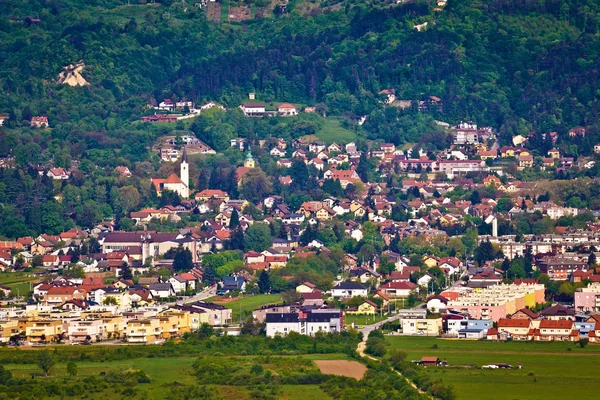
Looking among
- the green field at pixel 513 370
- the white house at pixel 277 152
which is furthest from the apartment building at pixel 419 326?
the white house at pixel 277 152

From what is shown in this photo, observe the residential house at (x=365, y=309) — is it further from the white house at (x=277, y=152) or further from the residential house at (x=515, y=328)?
the white house at (x=277, y=152)

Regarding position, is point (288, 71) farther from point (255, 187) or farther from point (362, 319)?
point (362, 319)

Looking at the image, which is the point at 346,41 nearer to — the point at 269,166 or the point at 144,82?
the point at 144,82

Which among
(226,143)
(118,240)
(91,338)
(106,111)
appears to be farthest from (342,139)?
(91,338)

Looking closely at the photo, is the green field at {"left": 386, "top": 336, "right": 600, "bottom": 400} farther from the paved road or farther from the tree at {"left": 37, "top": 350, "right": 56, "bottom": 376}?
the tree at {"left": 37, "top": 350, "right": 56, "bottom": 376}

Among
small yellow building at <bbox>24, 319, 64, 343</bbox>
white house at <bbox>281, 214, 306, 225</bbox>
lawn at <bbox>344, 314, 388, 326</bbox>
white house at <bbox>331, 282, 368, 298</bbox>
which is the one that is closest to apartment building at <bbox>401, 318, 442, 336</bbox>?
lawn at <bbox>344, 314, 388, 326</bbox>

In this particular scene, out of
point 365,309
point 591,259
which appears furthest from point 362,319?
point 591,259
